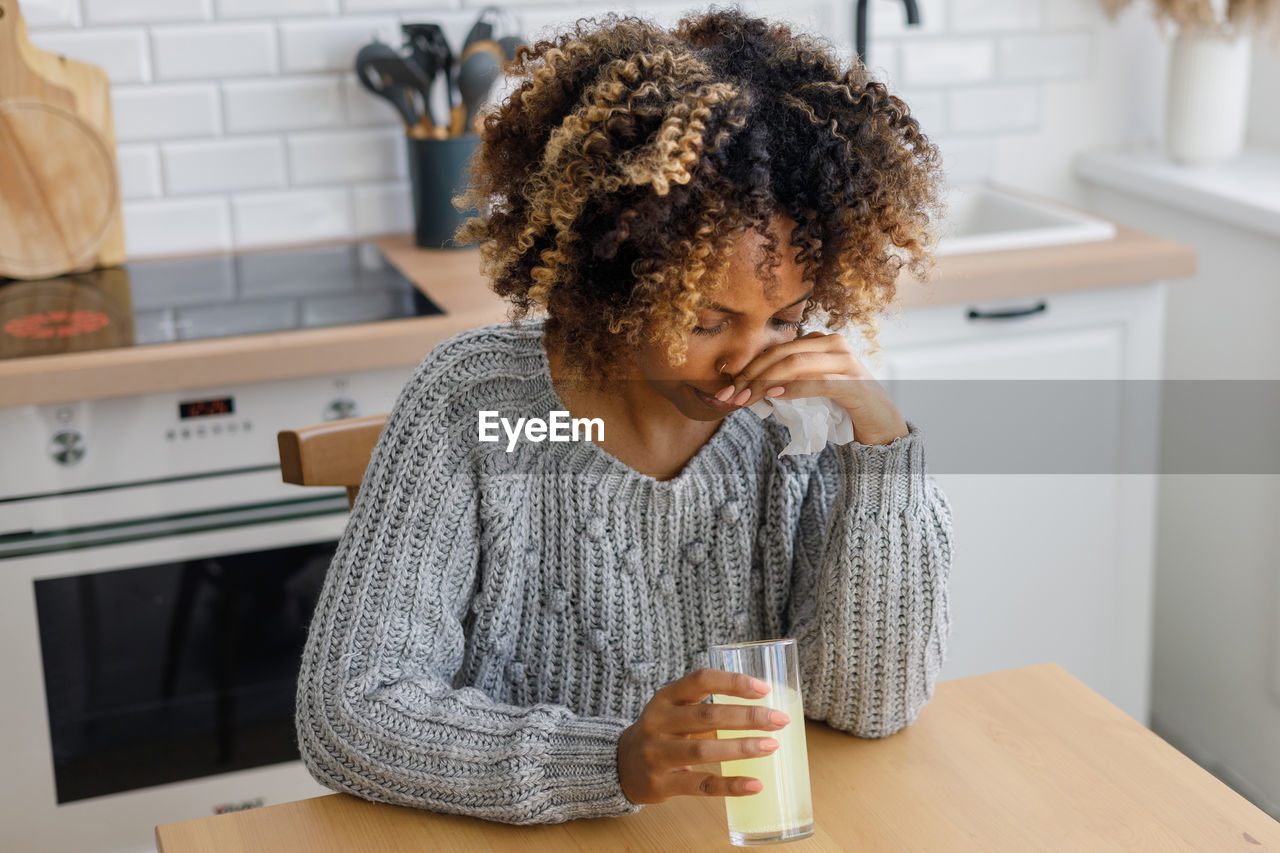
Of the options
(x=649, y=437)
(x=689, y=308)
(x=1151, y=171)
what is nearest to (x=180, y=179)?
(x=649, y=437)

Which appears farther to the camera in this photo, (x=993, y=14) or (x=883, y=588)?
(x=993, y=14)

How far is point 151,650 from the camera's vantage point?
75.2 inches

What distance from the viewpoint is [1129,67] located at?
8.98 ft

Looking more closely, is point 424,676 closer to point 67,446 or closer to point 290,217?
point 67,446

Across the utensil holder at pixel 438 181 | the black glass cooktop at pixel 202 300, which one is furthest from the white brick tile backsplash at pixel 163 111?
the utensil holder at pixel 438 181

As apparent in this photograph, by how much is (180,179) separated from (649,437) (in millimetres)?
1402

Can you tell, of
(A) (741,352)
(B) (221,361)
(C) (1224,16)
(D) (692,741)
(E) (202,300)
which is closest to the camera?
(D) (692,741)

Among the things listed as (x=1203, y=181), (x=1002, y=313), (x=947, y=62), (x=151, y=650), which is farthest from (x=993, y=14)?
(x=151, y=650)

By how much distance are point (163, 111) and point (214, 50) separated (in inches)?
5.2

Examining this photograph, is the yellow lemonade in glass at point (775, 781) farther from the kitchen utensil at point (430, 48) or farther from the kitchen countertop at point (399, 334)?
the kitchen utensil at point (430, 48)

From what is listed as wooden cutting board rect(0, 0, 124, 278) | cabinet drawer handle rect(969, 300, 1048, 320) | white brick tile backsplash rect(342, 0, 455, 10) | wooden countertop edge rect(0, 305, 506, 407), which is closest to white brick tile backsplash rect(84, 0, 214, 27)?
wooden cutting board rect(0, 0, 124, 278)

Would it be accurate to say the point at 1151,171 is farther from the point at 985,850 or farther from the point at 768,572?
the point at 985,850

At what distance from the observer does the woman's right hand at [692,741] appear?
0.88m

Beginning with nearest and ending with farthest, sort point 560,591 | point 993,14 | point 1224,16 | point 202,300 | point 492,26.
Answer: point 560,591 → point 202,300 → point 492,26 → point 1224,16 → point 993,14
